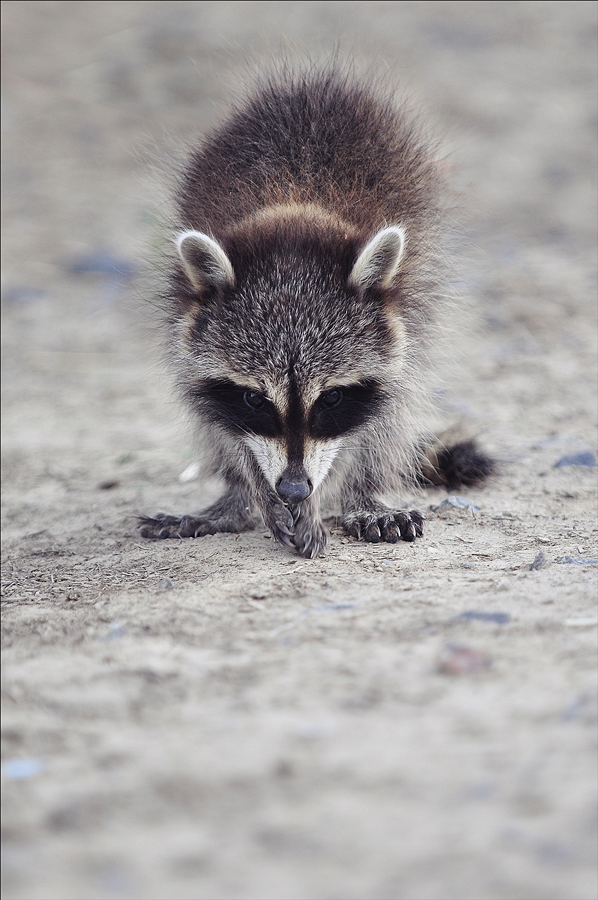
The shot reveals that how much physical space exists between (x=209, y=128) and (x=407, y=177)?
146 cm

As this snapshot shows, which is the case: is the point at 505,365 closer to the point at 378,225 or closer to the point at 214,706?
the point at 378,225

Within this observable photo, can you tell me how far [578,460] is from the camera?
5.95 meters

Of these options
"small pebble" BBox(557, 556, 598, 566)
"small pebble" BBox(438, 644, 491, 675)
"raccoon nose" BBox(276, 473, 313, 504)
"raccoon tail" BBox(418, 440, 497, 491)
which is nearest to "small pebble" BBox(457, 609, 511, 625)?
"small pebble" BBox(438, 644, 491, 675)

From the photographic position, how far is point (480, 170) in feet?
44.4

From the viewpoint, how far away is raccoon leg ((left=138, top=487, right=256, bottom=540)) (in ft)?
17.3

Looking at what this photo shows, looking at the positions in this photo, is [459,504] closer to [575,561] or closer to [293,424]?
[575,561]

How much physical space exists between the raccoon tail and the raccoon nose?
1646 mm

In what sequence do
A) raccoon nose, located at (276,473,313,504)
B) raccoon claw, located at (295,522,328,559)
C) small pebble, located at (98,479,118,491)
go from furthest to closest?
small pebble, located at (98,479,118,491), raccoon claw, located at (295,522,328,559), raccoon nose, located at (276,473,313,504)

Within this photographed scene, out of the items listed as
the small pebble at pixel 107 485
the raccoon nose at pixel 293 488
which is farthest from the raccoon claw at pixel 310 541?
the small pebble at pixel 107 485

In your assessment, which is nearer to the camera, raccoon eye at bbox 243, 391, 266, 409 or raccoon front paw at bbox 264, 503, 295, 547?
raccoon eye at bbox 243, 391, 266, 409

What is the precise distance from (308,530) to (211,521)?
1000 millimetres

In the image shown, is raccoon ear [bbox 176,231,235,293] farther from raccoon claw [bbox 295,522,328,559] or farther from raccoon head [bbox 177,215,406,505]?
raccoon claw [bbox 295,522,328,559]

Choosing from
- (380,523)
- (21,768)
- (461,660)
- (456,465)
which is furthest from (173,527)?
(21,768)

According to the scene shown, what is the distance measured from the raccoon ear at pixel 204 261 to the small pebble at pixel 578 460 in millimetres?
2635
